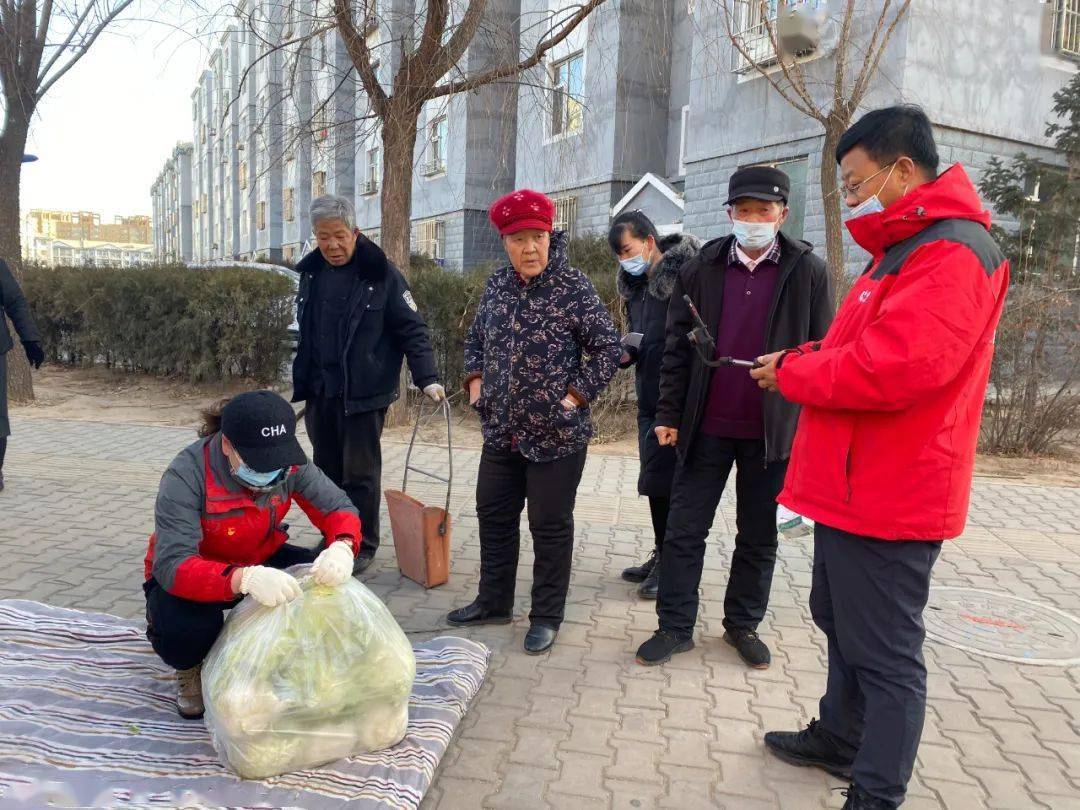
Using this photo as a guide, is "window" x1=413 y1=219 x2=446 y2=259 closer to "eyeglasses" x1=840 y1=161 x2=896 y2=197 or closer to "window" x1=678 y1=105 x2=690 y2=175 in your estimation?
"window" x1=678 y1=105 x2=690 y2=175

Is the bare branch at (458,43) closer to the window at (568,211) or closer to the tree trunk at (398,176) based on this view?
the tree trunk at (398,176)

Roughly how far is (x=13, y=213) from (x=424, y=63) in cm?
553

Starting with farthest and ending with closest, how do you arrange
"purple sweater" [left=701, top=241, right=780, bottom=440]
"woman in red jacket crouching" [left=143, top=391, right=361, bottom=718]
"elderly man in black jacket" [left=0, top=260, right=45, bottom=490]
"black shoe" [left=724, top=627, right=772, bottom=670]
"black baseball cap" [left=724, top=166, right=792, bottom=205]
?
"elderly man in black jacket" [left=0, top=260, right=45, bottom=490]
"black shoe" [left=724, top=627, right=772, bottom=670]
"purple sweater" [left=701, top=241, right=780, bottom=440]
"black baseball cap" [left=724, top=166, right=792, bottom=205]
"woman in red jacket crouching" [left=143, top=391, right=361, bottom=718]

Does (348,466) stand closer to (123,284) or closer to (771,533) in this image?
(771,533)

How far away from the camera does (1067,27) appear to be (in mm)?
11352

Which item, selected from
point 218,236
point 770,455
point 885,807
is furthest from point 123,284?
point 218,236

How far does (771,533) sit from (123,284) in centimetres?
956

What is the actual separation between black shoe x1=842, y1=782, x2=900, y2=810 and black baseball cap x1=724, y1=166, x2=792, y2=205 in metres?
1.89

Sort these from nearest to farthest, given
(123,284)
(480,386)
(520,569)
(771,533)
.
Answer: (771,533) < (480,386) < (520,569) < (123,284)

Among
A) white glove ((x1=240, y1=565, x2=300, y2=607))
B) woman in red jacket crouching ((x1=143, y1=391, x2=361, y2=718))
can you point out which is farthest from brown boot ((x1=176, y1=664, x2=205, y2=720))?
white glove ((x1=240, y1=565, x2=300, y2=607))

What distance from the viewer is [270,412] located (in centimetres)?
240

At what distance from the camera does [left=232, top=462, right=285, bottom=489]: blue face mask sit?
8.11ft

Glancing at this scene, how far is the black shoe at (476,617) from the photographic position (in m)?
3.50

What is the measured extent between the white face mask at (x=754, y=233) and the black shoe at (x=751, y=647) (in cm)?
156
